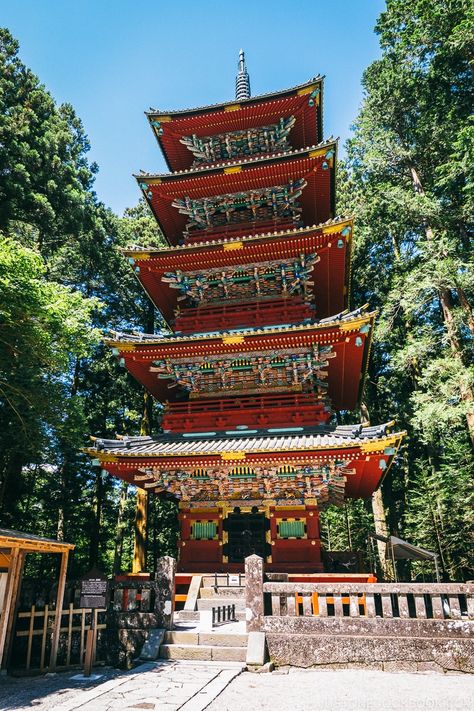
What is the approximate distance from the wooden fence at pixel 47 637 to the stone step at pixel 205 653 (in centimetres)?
159

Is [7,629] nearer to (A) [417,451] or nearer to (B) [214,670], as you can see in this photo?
(B) [214,670]

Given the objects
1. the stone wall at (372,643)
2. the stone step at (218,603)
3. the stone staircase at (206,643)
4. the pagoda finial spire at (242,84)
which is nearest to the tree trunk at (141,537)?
the stone step at (218,603)

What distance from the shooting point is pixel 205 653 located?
28.0ft

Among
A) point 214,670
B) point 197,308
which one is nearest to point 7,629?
point 214,670

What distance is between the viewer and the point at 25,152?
1998 centimetres

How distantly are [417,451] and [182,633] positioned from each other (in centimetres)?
2129

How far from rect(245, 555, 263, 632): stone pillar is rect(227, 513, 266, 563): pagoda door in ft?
16.9

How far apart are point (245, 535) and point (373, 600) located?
6325mm

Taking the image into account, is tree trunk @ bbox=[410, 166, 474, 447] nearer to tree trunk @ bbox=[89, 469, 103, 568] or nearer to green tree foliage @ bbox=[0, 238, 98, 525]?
green tree foliage @ bbox=[0, 238, 98, 525]

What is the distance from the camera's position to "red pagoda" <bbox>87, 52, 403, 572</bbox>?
43.9ft

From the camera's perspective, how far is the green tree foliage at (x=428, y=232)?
1841cm

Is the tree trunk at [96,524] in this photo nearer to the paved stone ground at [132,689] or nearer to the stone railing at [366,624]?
the paved stone ground at [132,689]

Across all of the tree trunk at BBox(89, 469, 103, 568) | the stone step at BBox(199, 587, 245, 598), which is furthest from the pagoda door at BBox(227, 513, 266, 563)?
the tree trunk at BBox(89, 469, 103, 568)

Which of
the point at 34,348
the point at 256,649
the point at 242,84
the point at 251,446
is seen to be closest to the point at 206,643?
the point at 256,649
